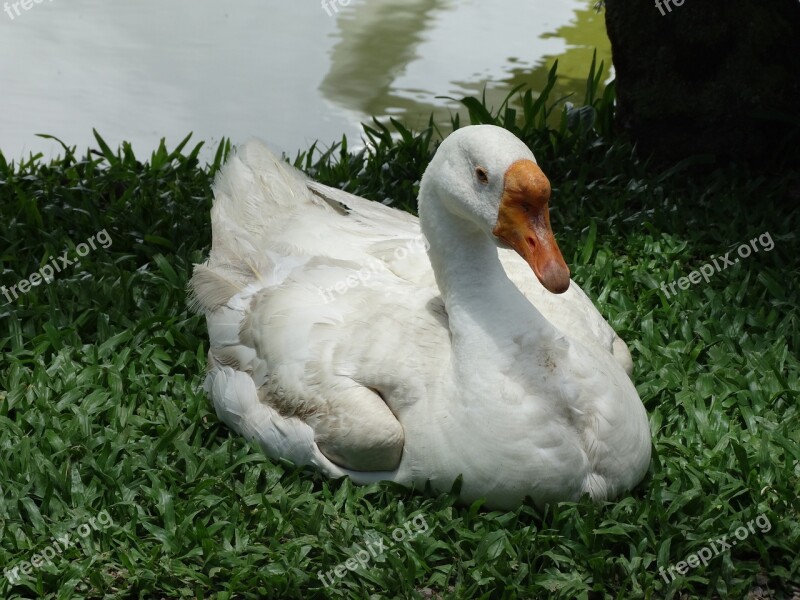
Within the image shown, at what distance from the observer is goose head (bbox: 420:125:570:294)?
338 centimetres

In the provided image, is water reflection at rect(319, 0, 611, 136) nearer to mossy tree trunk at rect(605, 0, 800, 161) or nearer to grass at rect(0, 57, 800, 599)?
mossy tree trunk at rect(605, 0, 800, 161)

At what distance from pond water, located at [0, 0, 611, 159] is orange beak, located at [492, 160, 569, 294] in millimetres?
3582

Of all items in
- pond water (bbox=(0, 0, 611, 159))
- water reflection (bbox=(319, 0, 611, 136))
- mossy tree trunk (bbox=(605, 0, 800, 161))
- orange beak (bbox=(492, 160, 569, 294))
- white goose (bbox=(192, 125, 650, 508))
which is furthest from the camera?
water reflection (bbox=(319, 0, 611, 136))

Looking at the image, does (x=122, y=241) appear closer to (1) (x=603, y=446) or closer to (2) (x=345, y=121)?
(2) (x=345, y=121)

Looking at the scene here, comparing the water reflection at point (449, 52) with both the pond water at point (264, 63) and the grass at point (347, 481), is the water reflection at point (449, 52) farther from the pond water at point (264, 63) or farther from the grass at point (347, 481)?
the grass at point (347, 481)

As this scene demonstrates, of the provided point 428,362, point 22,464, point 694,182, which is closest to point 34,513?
point 22,464

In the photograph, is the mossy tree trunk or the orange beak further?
the mossy tree trunk

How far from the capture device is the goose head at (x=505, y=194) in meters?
3.38

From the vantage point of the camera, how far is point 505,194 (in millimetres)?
3418

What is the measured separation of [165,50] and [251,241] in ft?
13.8

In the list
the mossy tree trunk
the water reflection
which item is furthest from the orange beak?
the water reflection

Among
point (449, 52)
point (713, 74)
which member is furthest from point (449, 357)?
point (449, 52)

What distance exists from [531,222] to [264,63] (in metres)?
5.10

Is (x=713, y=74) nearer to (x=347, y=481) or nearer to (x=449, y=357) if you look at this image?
(x=449, y=357)
